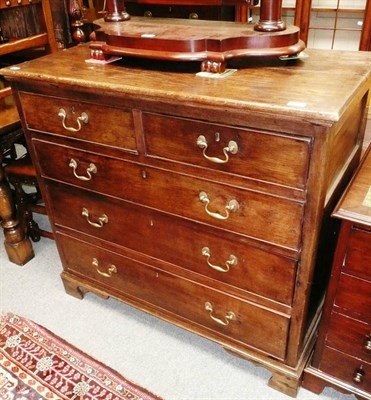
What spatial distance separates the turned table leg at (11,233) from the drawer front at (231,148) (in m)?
1.04

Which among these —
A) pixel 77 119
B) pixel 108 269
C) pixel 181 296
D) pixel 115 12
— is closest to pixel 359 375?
pixel 181 296

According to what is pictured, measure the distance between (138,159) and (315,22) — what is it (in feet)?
10.5

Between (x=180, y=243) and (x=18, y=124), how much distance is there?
1.02m

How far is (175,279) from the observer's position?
4.92 ft

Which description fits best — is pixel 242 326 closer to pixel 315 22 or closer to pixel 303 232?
pixel 303 232

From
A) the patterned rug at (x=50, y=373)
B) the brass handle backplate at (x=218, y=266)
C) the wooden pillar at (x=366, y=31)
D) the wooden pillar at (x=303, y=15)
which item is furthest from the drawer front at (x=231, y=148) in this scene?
the wooden pillar at (x=366, y=31)

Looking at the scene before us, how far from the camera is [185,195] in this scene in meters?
1.26

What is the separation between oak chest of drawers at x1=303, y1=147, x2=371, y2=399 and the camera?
1.08 metres

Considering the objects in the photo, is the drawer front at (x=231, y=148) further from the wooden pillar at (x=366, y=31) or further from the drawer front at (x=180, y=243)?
the wooden pillar at (x=366, y=31)

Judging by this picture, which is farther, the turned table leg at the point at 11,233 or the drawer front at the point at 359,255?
the turned table leg at the point at 11,233

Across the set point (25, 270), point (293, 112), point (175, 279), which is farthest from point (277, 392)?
point (25, 270)

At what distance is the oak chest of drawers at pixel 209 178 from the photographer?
1039 millimetres

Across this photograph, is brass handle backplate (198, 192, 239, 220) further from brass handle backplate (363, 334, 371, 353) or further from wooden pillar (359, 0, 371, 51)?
wooden pillar (359, 0, 371, 51)

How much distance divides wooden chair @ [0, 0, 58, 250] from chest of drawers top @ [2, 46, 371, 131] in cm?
64
